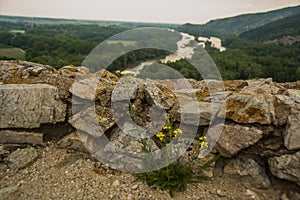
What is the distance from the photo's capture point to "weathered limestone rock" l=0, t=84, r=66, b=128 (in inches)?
164

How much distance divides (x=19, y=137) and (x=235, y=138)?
3.97m

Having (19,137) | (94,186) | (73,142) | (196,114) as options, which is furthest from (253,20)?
(94,186)

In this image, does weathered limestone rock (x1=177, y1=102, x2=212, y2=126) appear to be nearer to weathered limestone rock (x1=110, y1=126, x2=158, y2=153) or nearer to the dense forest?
weathered limestone rock (x1=110, y1=126, x2=158, y2=153)

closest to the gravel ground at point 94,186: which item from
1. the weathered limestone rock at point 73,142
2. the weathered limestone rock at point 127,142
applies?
the weathered limestone rock at point 73,142

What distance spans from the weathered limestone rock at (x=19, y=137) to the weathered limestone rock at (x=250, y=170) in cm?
355

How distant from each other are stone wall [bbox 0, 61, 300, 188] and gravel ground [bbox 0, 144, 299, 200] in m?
0.20

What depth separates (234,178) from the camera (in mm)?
3678

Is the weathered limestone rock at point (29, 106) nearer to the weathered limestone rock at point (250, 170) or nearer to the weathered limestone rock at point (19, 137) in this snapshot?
the weathered limestone rock at point (19, 137)

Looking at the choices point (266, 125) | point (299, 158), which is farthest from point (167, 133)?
point (299, 158)

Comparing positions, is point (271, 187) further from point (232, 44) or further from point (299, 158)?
point (232, 44)

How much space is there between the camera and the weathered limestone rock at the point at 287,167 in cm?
329

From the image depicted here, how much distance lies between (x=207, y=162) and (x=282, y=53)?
225 feet

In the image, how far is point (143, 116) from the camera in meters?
4.45

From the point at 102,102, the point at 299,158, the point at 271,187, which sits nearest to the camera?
the point at 299,158
